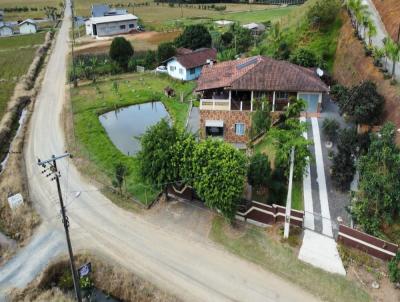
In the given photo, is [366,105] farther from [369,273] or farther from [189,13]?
[189,13]

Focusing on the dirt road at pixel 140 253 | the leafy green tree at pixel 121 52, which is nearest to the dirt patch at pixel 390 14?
the dirt road at pixel 140 253

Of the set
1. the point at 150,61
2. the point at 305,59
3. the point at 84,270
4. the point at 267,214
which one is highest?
the point at 305,59

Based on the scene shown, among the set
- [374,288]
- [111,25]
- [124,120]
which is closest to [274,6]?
[111,25]

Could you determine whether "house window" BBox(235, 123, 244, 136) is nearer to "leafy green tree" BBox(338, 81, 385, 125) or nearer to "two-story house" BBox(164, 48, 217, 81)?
"leafy green tree" BBox(338, 81, 385, 125)

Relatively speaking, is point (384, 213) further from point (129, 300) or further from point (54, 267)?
point (54, 267)

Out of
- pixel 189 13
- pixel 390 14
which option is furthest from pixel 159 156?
pixel 189 13

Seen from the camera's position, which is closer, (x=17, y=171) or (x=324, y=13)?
(x=17, y=171)
